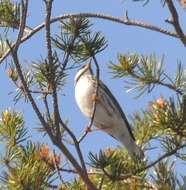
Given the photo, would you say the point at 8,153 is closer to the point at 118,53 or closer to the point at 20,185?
the point at 20,185

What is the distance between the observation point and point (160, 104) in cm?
192

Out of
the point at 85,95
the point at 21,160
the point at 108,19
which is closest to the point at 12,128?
the point at 21,160

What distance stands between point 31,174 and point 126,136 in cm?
147

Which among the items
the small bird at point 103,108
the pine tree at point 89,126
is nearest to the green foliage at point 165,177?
the pine tree at point 89,126

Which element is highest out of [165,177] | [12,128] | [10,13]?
[10,13]

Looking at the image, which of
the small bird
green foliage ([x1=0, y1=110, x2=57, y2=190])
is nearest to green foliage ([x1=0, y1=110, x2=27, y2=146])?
green foliage ([x1=0, y1=110, x2=57, y2=190])

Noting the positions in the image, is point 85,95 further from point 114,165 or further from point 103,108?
point 114,165

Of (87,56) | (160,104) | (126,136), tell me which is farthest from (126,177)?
(126,136)

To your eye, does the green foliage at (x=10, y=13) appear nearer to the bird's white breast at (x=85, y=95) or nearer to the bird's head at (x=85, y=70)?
the bird's head at (x=85, y=70)

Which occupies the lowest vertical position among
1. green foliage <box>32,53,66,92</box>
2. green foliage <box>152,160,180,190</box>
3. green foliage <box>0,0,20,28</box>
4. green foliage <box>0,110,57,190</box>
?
green foliage <box>152,160,180,190</box>

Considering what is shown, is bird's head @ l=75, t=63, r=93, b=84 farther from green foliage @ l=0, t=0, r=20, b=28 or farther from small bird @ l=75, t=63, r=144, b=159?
green foliage @ l=0, t=0, r=20, b=28

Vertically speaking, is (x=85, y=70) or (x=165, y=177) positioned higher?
(x=85, y=70)

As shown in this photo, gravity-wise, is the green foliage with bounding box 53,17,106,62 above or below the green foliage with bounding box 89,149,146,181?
above

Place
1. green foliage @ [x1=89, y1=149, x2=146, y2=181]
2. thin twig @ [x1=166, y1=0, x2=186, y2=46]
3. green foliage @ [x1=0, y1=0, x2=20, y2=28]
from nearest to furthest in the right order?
thin twig @ [x1=166, y1=0, x2=186, y2=46] < green foliage @ [x1=89, y1=149, x2=146, y2=181] < green foliage @ [x1=0, y1=0, x2=20, y2=28]
